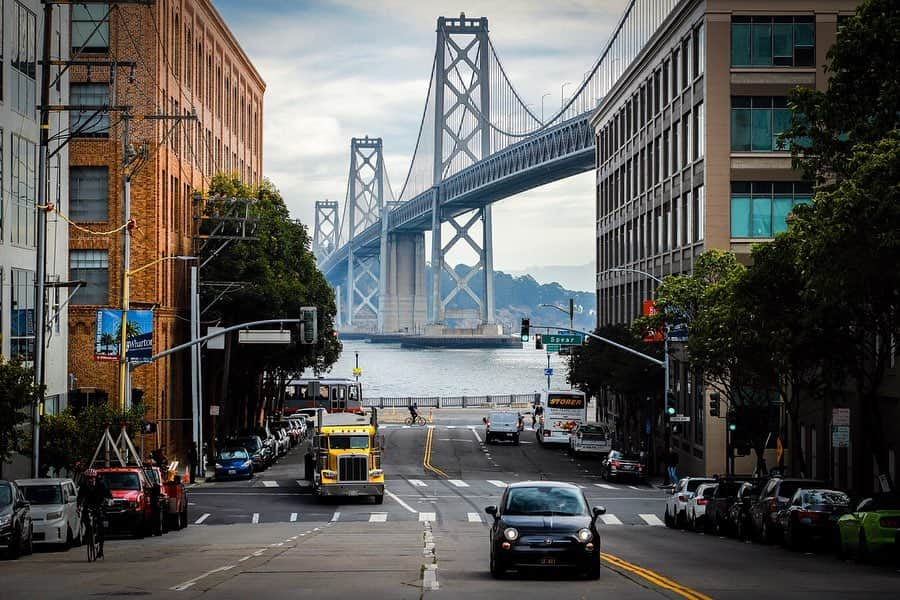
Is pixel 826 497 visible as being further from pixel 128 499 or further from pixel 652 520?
pixel 128 499

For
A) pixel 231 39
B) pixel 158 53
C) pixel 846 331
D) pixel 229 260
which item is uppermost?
pixel 231 39

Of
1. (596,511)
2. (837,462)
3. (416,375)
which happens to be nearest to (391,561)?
(596,511)

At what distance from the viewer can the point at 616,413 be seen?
9262 centimetres

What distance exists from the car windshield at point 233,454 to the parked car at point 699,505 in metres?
26.0

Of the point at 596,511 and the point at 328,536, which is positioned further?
the point at 328,536

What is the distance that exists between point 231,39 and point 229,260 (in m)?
22.8

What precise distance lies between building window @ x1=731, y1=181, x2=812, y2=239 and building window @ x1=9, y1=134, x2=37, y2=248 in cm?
3095

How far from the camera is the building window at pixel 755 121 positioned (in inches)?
2416

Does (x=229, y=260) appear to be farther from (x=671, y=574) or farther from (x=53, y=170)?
(x=671, y=574)

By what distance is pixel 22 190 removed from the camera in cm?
4469

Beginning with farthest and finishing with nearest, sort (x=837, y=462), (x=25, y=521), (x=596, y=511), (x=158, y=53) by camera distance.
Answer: (x=158, y=53), (x=837, y=462), (x=25, y=521), (x=596, y=511)

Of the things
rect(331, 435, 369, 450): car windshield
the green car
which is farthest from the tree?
the green car

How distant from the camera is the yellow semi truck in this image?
47.6 metres

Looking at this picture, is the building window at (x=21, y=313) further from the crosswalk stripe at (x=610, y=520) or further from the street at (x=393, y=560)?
the crosswalk stripe at (x=610, y=520)
